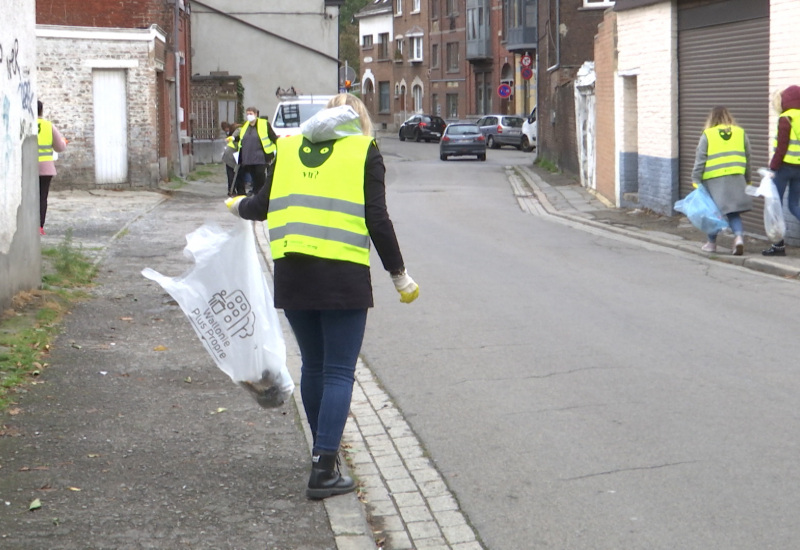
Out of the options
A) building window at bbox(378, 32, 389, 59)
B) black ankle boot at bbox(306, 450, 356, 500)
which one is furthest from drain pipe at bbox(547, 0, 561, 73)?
building window at bbox(378, 32, 389, 59)

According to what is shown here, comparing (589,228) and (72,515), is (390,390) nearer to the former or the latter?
(72,515)

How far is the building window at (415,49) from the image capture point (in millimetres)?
73938

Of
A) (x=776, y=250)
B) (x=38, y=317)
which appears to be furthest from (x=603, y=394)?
(x=776, y=250)

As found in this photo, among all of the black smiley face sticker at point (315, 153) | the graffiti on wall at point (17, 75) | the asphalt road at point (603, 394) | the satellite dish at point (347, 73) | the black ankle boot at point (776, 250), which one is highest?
the satellite dish at point (347, 73)

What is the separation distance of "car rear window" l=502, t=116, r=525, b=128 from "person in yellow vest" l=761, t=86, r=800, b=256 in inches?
1524

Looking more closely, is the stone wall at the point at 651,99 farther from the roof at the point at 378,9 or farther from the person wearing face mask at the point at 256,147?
the roof at the point at 378,9

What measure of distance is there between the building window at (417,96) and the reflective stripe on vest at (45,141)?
202ft

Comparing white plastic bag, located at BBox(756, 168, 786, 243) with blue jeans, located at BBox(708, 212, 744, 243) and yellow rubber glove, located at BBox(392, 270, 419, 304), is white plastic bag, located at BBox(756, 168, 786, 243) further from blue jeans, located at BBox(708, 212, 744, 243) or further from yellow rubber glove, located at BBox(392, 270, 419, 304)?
yellow rubber glove, located at BBox(392, 270, 419, 304)

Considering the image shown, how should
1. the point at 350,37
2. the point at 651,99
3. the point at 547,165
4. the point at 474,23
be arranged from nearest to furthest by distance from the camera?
the point at 651,99 → the point at 547,165 → the point at 474,23 → the point at 350,37

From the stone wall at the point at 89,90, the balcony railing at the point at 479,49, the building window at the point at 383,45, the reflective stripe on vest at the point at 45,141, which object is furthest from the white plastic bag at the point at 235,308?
the building window at the point at 383,45

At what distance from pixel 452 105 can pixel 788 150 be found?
193 ft

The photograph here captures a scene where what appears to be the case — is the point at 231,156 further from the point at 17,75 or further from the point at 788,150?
the point at 17,75

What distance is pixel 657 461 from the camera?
5.72 meters

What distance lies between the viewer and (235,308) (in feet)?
18.4
